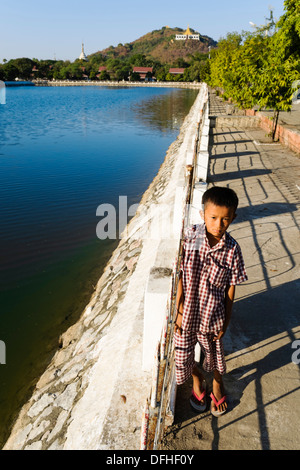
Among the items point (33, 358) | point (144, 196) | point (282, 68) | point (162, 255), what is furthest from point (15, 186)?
point (162, 255)

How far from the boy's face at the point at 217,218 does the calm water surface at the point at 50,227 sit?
171 inches

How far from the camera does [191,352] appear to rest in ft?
8.87

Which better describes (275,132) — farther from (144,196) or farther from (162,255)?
(162,255)

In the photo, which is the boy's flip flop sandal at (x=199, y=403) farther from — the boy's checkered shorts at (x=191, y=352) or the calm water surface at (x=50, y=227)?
the calm water surface at (x=50, y=227)

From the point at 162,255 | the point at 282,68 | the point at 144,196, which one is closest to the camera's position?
the point at 162,255

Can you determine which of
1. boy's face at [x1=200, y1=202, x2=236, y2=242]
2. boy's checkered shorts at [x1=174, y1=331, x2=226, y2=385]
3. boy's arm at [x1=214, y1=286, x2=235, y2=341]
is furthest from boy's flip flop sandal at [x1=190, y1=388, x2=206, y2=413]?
boy's face at [x1=200, y1=202, x2=236, y2=242]

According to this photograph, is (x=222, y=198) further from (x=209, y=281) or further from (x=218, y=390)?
(x=218, y=390)

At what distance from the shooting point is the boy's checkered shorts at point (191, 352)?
8.70 ft

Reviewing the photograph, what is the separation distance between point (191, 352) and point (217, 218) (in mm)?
1125

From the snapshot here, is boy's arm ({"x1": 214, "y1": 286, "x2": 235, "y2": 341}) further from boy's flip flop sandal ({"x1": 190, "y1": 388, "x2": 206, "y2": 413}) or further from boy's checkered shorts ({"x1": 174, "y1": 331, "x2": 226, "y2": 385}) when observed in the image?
boy's flip flop sandal ({"x1": 190, "y1": 388, "x2": 206, "y2": 413})

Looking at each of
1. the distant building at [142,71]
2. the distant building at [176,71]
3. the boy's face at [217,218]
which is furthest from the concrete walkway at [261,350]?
the distant building at [142,71]

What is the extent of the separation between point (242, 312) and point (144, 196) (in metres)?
9.79

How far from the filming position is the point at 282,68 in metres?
12.2

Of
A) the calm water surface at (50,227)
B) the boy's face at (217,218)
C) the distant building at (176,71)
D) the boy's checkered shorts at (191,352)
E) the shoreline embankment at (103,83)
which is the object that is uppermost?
the distant building at (176,71)
